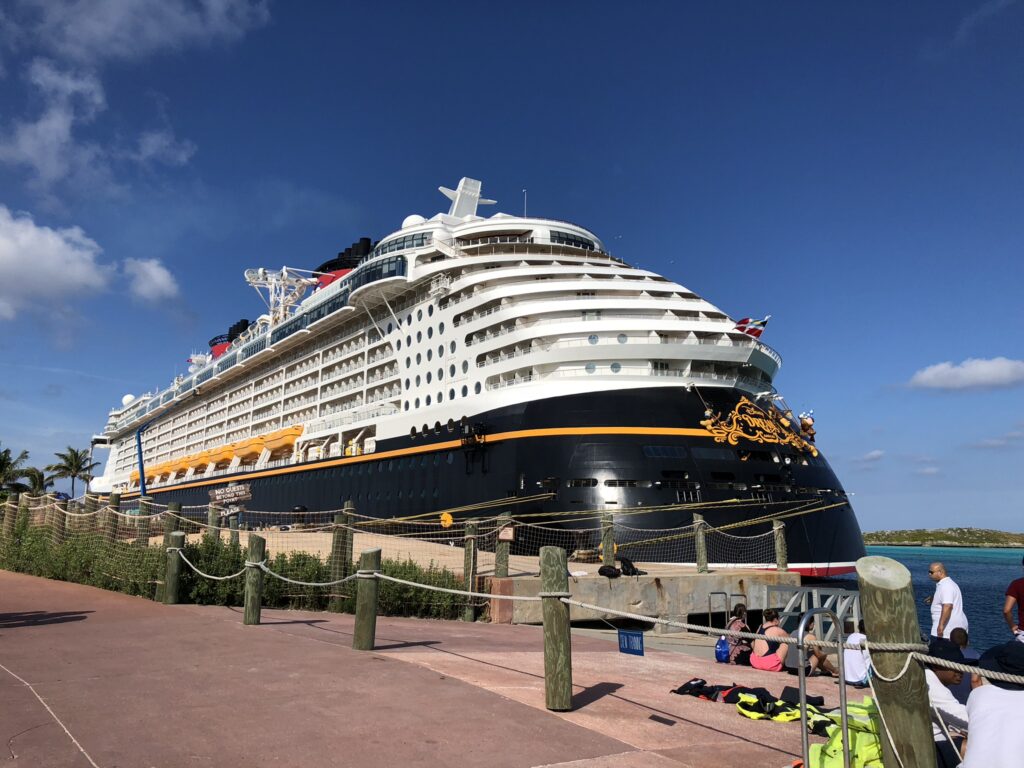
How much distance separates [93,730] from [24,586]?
9.75 m

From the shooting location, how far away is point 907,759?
11.7 ft

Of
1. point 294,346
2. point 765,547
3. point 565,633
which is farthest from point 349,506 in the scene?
point 294,346

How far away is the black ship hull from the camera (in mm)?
19047

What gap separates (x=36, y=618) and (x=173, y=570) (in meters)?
1.77

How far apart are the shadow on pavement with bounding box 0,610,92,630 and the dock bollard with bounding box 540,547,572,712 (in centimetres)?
637

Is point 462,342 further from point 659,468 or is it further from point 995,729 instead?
point 995,729

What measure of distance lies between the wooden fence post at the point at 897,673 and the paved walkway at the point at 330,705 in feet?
3.55

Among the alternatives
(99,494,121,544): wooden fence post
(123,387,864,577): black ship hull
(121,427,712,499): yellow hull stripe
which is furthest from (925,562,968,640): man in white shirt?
(99,494,121,544): wooden fence post

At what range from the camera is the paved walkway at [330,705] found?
404cm

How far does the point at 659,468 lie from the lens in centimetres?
1925

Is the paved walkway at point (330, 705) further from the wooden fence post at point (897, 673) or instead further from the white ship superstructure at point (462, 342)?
the white ship superstructure at point (462, 342)

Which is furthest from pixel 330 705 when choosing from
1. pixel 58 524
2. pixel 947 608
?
pixel 58 524

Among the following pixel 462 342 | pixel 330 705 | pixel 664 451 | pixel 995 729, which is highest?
pixel 462 342

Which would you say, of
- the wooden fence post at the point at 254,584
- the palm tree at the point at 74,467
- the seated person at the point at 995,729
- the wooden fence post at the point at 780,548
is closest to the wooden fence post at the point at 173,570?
the wooden fence post at the point at 254,584
